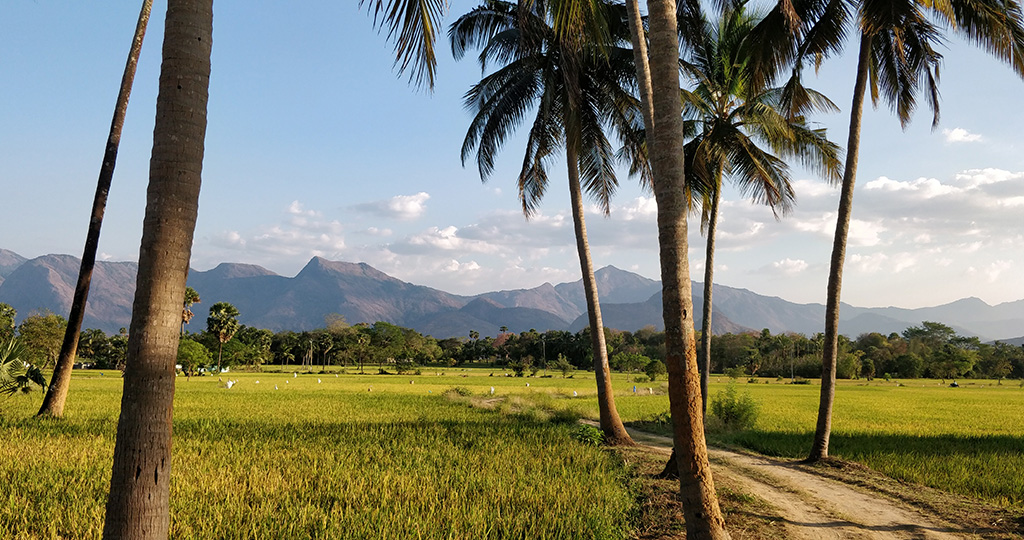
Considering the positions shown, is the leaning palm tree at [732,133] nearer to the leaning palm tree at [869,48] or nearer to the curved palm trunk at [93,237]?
the leaning palm tree at [869,48]

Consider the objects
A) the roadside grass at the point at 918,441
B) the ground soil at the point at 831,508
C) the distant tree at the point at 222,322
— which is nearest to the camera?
the ground soil at the point at 831,508

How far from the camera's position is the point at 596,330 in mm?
13656

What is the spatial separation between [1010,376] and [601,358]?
99.8 m

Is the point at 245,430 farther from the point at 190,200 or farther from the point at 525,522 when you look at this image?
the point at 190,200

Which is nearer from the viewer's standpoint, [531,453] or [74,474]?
[74,474]

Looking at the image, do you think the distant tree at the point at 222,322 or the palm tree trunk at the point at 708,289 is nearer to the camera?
the palm tree trunk at the point at 708,289

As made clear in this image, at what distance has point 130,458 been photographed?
11.1 ft

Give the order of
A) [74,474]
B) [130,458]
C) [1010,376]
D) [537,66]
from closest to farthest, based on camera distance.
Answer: [130,458] < [74,474] < [537,66] < [1010,376]

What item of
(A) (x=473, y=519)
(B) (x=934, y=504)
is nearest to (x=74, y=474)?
(A) (x=473, y=519)

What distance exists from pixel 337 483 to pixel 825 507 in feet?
22.1

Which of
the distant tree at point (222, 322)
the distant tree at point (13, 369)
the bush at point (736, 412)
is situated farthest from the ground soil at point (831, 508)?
the distant tree at point (222, 322)

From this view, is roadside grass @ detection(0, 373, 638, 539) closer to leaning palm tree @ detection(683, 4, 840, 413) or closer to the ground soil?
the ground soil

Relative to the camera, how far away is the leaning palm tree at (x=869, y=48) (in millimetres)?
10359

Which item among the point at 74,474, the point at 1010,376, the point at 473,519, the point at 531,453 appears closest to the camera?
the point at 473,519
